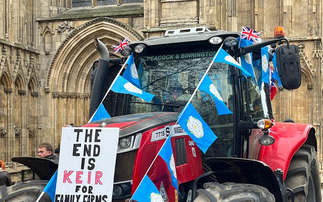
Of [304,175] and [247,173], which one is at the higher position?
[247,173]

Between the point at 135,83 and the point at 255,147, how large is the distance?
1346 millimetres

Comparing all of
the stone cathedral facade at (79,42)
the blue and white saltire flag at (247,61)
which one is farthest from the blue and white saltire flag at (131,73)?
the stone cathedral facade at (79,42)

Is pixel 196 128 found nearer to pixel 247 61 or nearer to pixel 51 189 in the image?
pixel 247 61

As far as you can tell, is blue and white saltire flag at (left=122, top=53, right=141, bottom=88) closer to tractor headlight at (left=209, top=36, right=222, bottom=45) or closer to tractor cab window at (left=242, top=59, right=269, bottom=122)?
tractor headlight at (left=209, top=36, right=222, bottom=45)

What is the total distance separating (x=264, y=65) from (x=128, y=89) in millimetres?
1497

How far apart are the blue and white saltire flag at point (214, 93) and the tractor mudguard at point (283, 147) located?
3.12ft

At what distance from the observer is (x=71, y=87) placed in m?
16.9

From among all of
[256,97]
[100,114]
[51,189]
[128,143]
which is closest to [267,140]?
[256,97]

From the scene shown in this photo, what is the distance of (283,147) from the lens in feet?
18.9

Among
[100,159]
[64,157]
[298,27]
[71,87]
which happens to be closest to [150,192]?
[100,159]

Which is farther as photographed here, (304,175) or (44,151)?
(44,151)

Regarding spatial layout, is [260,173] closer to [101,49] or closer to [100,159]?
[100,159]

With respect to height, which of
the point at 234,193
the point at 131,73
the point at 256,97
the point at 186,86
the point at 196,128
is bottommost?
the point at 234,193

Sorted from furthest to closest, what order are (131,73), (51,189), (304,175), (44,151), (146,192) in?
(44,151)
(304,175)
(131,73)
(51,189)
(146,192)
